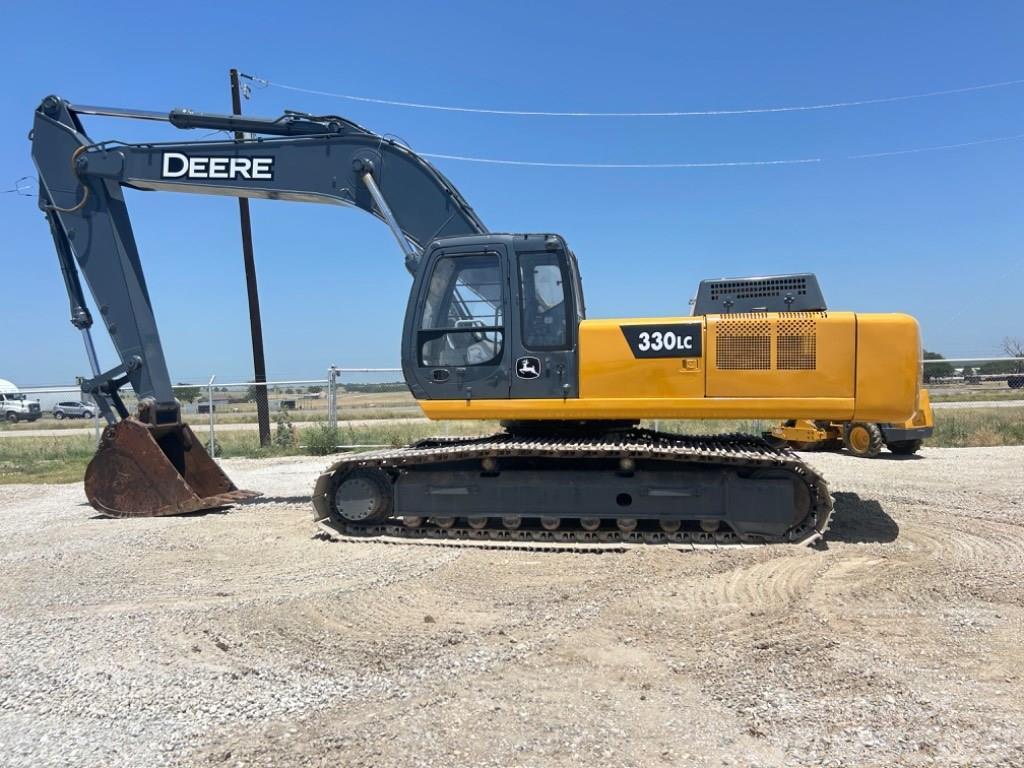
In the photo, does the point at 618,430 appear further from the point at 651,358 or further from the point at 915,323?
the point at 915,323

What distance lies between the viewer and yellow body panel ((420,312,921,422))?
647cm

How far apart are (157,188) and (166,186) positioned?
161 mm

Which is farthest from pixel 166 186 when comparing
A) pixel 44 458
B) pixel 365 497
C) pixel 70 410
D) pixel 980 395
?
pixel 70 410

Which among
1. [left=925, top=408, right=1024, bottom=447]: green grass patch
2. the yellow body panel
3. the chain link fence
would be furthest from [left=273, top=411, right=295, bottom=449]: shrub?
[left=925, top=408, right=1024, bottom=447]: green grass patch

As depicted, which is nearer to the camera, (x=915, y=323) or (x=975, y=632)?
(x=975, y=632)

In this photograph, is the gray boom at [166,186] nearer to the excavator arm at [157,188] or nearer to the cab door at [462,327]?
the excavator arm at [157,188]

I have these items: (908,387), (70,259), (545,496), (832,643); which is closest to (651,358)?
(545,496)

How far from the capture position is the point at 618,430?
7414mm

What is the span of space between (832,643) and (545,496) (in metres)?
3.05

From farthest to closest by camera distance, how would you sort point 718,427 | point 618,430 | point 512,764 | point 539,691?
point 718,427 < point 618,430 < point 539,691 < point 512,764

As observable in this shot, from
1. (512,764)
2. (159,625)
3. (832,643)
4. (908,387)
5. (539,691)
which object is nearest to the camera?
(512,764)

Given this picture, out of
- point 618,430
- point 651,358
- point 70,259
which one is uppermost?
point 70,259

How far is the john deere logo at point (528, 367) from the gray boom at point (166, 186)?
5.77ft

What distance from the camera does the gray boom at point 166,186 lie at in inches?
324
